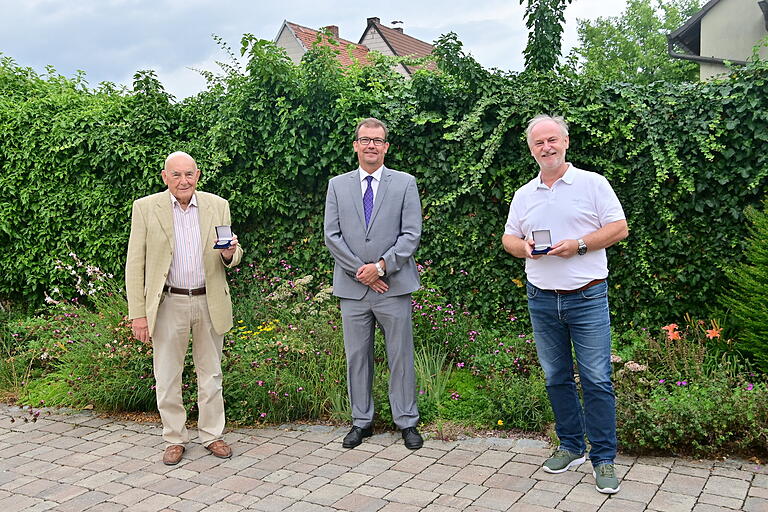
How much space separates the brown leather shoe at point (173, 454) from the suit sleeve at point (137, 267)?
89 cm

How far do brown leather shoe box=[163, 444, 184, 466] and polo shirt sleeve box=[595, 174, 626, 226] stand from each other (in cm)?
300

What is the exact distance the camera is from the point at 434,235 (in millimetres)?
6555

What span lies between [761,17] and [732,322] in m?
14.9

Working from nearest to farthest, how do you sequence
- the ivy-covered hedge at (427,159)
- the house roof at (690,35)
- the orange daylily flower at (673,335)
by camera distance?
the orange daylily flower at (673,335) → the ivy-covered hedge at (427,159) → the house roof at (690,35)

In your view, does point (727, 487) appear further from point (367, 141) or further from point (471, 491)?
point (367, 141)

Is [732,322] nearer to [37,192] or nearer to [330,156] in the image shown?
[330,156]

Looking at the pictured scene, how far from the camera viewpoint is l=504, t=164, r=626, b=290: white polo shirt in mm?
3777

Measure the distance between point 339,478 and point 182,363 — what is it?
1332 mm

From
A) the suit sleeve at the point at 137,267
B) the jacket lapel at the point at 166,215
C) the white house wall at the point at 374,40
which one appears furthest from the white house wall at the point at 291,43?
the suit sleeve at the point at 137,267

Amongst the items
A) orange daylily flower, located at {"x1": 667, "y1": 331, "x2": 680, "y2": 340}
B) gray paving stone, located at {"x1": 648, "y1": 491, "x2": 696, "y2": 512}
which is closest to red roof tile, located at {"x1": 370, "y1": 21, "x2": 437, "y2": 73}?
orange daylily flower, located at {"x1": 667, "y1": 331, "x2": 680, "y2": 340}

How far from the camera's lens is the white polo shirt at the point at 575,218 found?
378 centimetres

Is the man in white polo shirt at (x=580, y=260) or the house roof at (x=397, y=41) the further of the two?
the house roof at (x=397, y=41)

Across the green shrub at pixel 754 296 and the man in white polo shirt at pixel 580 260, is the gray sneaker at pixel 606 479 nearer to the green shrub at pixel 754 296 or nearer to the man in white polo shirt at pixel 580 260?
the man in white polo shirt at pixel 580 260

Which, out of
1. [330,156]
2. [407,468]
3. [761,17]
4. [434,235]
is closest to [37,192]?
[330,156]
